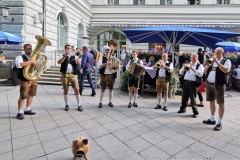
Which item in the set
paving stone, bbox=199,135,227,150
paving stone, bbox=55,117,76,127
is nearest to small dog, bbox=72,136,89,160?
paving stone, bbox=55,117,76,127

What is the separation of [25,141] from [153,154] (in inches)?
97.1

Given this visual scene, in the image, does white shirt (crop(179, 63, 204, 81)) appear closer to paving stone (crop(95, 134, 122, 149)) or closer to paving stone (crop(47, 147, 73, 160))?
paving stone (crop(95, 134, 122, 149))

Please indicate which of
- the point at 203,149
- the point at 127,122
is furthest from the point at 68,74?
the point at 203,149

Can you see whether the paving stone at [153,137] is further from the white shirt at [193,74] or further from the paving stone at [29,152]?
the white shirt at [193,74]

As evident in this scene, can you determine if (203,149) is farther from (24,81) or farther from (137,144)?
(24,81)

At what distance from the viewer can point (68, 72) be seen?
5910 millimetres

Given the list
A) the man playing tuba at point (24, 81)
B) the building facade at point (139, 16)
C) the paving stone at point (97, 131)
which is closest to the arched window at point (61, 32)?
the building facade at point (139, 16)

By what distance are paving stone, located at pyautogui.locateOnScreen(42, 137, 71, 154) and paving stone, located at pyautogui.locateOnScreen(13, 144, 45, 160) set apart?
10 cm

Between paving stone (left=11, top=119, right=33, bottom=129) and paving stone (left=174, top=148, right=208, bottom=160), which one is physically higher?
paving stone (left=11, top=119, right=33, bottom=129)

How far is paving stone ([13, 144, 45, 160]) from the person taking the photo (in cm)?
337

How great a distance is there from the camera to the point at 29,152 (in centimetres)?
352

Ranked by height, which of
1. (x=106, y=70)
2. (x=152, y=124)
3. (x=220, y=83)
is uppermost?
(x=106, y=70)

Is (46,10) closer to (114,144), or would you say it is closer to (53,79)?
(53,79)

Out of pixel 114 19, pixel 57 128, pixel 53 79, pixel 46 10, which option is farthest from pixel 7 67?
pixel 114 19
